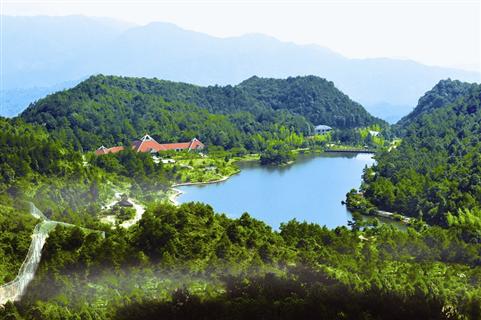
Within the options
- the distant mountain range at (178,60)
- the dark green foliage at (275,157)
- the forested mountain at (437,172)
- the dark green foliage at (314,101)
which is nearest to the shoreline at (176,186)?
the dark green foliage at (275,157)

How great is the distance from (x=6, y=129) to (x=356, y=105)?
41.0 metres

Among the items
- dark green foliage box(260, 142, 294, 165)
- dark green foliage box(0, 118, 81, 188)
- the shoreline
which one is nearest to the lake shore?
the shoreline

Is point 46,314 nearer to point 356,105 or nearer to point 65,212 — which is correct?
point 65,212

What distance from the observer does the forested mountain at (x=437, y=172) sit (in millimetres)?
20359

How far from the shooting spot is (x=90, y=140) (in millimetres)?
36281

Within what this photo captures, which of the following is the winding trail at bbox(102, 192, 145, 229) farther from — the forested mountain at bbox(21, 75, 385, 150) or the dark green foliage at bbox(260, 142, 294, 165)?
the dark green foliage at bbox(260, 142, 294, 165)

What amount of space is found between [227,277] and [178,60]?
15545 cm

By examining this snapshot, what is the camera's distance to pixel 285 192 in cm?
2722

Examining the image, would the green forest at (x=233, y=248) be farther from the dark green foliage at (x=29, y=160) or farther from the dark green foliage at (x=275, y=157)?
the dark green foliage at (x=275, y=157)

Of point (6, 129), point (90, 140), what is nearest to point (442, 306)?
point (6, 129)

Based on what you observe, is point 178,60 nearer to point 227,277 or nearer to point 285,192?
point 285,192

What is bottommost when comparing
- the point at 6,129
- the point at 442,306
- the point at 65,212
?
the point at 442,306

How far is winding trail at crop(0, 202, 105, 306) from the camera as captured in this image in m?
10.3

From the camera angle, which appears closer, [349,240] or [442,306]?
[442,306]
